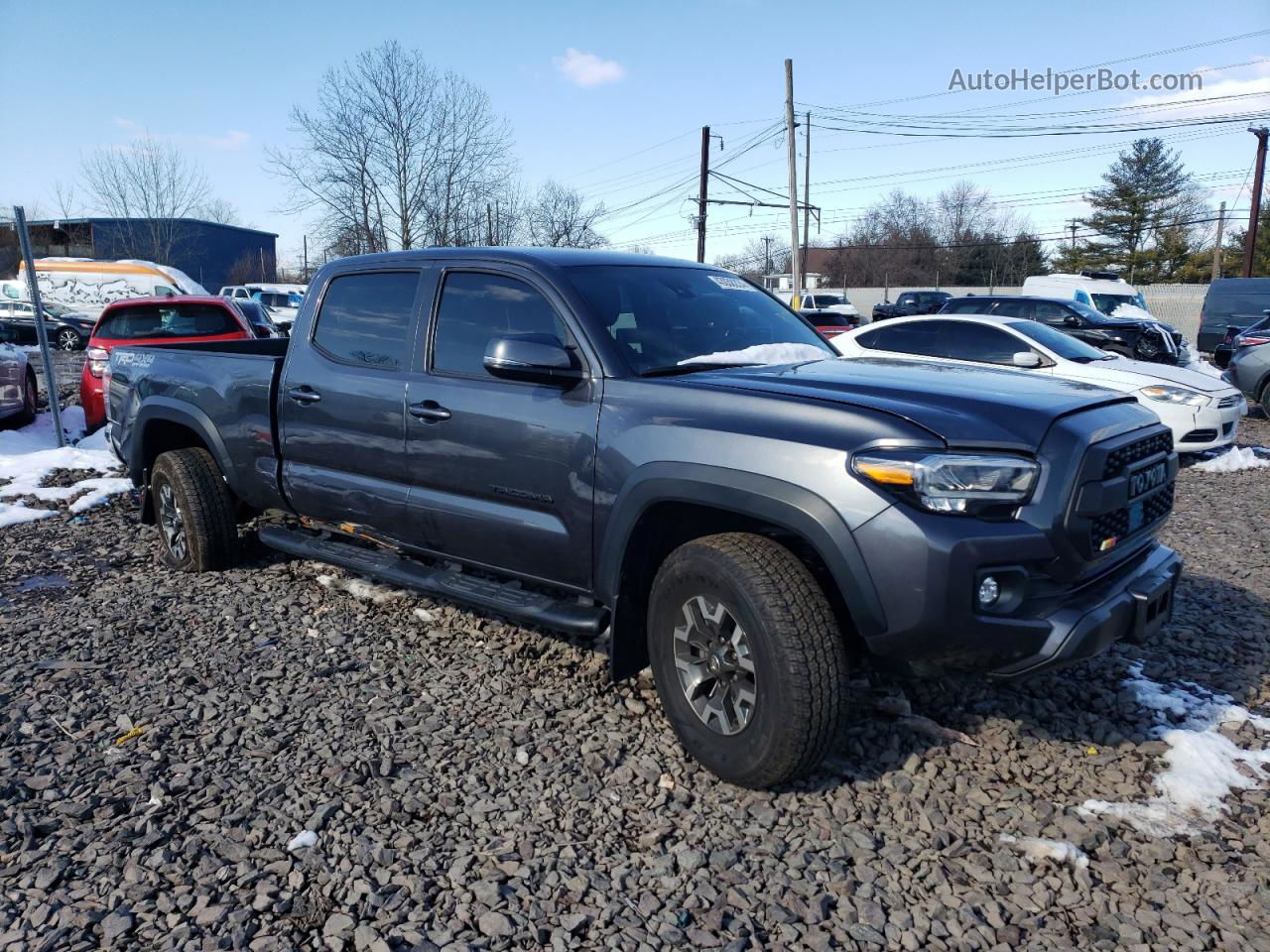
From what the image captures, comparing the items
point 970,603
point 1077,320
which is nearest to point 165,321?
point 970,603

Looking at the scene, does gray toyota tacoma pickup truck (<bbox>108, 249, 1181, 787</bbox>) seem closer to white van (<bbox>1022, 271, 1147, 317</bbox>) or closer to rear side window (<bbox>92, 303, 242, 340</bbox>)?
rear side window (<bbox>92, 303, 242, 340</bbox>)

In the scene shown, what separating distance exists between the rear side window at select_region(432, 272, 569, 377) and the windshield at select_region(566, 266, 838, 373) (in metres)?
0.21

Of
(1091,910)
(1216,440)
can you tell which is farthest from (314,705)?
(1216,440)

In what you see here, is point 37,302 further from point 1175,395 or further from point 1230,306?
point 1230,306

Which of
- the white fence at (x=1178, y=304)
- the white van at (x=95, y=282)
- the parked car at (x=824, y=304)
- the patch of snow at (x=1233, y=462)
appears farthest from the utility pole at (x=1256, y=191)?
the white van at (x=95, y=282)

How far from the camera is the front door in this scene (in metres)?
3.49

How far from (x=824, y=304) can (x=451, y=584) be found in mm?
33054

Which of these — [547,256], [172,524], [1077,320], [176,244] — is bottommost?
[172,524]

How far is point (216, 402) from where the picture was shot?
5.14m

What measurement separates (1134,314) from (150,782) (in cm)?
2443

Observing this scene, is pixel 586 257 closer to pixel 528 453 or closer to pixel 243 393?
pixel 528 453

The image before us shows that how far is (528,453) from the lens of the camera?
3.58 meters

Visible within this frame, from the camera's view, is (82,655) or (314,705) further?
(82,655)

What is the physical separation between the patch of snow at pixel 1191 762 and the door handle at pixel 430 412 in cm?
282
